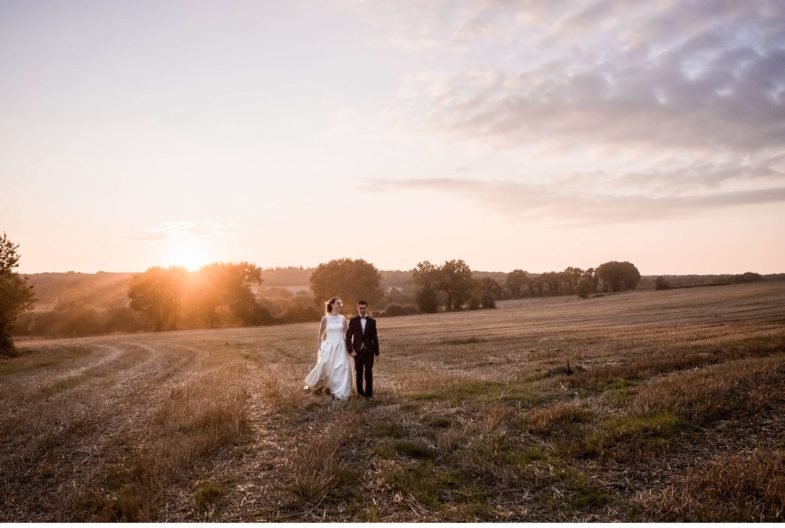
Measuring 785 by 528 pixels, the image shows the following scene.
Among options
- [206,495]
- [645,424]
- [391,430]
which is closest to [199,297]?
[391,430]

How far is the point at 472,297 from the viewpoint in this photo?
104500 millimetres

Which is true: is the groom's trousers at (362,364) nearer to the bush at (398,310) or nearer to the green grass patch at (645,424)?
the green grass patch at (645,424)

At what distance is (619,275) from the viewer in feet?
406

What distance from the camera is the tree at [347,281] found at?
99.8 metres

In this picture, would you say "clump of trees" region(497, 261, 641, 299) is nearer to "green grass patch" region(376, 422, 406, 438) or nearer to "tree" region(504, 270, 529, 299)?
"tree" region(504, 270, 529, 299)

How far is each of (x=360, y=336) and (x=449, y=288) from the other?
297ft

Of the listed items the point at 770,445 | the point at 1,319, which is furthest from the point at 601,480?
the point at 1,319

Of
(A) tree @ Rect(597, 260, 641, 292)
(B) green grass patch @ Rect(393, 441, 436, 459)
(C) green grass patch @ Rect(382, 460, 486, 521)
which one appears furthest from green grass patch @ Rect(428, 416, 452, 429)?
(A) tree @ Rect(597, 260, 641, 292)

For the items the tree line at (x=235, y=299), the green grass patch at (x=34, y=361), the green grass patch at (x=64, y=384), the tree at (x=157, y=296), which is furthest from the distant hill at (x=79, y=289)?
the green grass patch at (x=64, y=384)

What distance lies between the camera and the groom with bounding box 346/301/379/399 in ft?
49.8

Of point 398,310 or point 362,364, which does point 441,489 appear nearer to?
point 362,364

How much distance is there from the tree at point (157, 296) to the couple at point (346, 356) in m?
77.1

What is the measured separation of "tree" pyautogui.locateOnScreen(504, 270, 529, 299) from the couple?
126 m

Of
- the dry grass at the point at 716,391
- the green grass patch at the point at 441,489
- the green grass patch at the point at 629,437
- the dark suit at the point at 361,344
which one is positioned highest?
the dark suit at the point at 361,344
